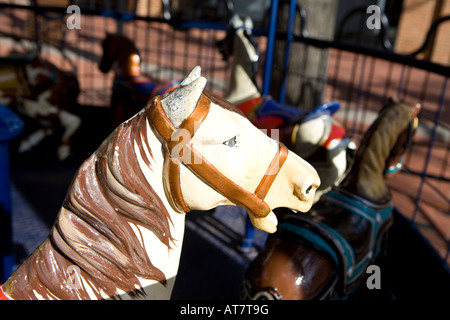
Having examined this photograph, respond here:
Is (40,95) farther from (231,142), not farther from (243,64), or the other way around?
(231,142)

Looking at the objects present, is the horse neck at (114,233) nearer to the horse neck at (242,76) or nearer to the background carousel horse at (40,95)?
the horse neck at (242,76)

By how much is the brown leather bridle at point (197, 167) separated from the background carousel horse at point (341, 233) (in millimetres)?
652

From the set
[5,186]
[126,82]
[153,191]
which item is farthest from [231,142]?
[126,82]

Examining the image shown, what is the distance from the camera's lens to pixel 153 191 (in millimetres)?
932

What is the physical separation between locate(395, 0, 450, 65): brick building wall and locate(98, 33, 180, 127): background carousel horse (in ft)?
28.2

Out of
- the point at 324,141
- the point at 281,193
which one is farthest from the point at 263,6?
the point at 281,193

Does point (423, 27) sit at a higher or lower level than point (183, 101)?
higher

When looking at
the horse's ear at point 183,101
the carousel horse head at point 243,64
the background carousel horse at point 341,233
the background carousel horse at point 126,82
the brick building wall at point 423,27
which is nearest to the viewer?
the horse's ear at point 183,101

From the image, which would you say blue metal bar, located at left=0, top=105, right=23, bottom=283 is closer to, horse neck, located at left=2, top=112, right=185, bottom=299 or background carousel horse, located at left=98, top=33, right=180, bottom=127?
horse neck, located at left=2, top=112, right=185, bottom=299

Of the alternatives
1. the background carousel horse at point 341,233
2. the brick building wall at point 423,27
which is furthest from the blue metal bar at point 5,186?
the brick building wall at point 423,27

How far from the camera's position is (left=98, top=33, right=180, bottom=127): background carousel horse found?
3.34m

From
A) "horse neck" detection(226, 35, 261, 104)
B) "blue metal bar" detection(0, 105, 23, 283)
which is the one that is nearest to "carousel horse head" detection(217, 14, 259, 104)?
"horse neck" detection(226, 35, 261, 104)

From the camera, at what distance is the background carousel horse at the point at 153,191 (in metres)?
0.91

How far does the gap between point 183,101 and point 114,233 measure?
33 centimetres
